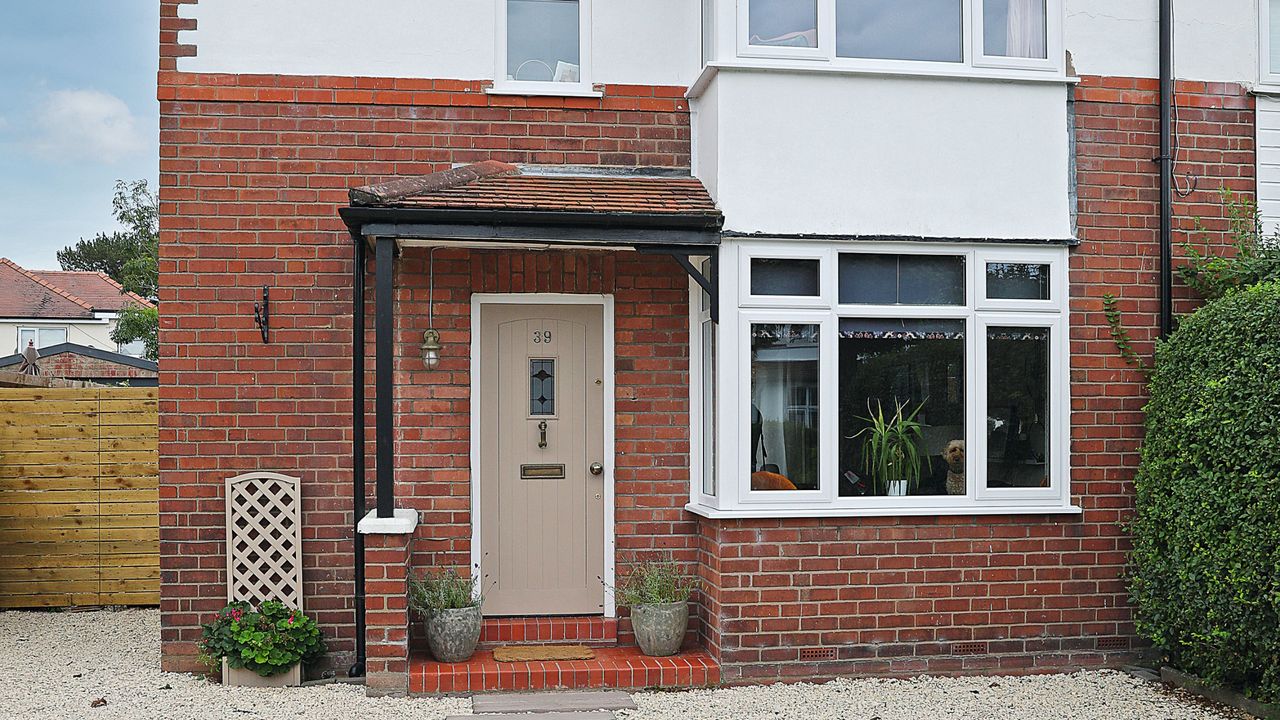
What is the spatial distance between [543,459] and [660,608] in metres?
1.24

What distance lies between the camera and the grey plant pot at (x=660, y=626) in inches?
277

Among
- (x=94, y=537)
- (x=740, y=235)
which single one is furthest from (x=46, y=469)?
(x=740, y=235)

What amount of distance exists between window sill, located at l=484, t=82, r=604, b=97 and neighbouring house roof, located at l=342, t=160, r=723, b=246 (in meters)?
0.55

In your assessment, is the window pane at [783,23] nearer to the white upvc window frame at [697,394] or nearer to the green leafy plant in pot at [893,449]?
the white upvc window frame at [697,394]

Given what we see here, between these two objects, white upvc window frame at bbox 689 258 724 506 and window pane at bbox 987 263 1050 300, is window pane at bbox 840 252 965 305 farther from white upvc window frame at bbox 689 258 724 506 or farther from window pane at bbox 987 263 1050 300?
white upvc window frame at bbox 689 258 724 506

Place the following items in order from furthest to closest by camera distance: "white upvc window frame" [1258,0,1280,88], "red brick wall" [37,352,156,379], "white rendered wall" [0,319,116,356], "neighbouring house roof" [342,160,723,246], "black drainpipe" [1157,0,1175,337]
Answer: "white rendered wall" [0,319,116,356], "red brick wall" [37,352,156,379], "white upvc window frame" [1258,0,1280,88], "black drainpipe" [1157,0,1175,337], "neighbouring house roof" [342,160,723,246]

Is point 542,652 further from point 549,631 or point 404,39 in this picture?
point 404,39

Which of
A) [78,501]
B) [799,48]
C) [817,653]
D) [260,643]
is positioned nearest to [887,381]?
[817,653]

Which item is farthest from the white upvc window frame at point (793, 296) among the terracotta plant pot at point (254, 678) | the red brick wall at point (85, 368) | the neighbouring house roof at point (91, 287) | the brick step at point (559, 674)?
the neighbouring house roof at point (91, 287)

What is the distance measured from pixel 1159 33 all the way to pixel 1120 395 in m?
2.35

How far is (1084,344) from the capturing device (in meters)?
7.34

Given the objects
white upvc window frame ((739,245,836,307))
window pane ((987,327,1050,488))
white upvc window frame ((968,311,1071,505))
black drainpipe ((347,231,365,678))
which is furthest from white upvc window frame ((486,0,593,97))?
window pane ((987,327,1050,488))

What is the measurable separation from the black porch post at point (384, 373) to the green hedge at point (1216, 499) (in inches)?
174

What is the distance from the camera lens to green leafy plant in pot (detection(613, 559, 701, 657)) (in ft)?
23.1
